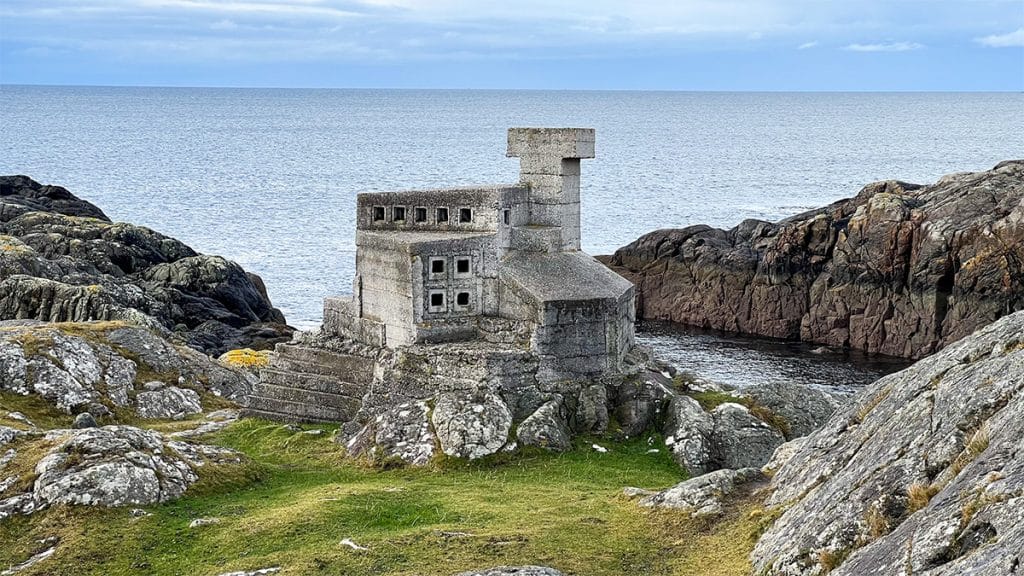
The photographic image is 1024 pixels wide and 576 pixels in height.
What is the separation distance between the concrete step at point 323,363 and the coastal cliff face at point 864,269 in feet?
145

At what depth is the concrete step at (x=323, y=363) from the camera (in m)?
40.0

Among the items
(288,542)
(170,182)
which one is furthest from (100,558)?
(170,182)

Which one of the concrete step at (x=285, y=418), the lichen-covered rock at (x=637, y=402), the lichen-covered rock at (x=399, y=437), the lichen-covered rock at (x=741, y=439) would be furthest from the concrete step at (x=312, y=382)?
the lichen-covered rock at (x=741, y=439)

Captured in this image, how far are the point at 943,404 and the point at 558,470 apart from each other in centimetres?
1484

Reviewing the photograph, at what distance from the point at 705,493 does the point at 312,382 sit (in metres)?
18.4

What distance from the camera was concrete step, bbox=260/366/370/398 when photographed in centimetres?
3991

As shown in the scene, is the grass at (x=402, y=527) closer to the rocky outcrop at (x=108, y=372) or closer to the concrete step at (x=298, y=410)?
the concrete step at (x=298, y=410)

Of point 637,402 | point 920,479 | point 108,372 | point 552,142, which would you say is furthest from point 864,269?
point 920,479

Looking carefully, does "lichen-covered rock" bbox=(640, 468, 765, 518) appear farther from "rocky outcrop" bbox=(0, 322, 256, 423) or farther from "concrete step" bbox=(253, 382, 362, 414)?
"rocky outcrop" bbox=(0, 322, 256, 423)

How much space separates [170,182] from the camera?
17588cm

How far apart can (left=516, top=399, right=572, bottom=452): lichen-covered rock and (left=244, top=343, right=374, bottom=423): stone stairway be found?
20.2ft

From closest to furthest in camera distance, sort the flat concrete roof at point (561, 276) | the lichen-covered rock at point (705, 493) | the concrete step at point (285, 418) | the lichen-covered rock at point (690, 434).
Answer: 1. the lichen-covered rock at point (705, 493)
2. the lichen-covered rock at point (690, 434)
3. the flat concrete roof at point (561, 276)
4. the concrete step at point (285, 418)

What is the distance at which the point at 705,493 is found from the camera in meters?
25.6

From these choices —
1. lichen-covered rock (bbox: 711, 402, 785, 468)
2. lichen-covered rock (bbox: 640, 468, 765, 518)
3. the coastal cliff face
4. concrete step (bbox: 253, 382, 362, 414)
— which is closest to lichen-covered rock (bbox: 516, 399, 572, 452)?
lichen-covered rock (bbox: 711, 402, 785, 468)
